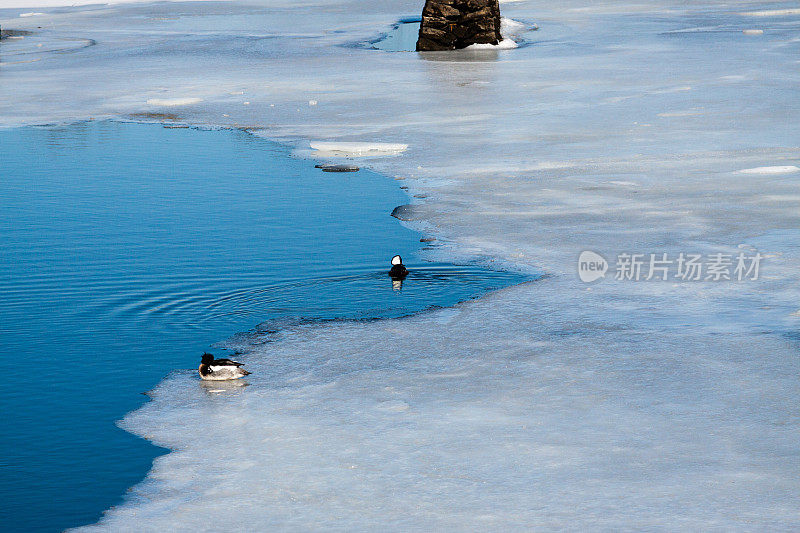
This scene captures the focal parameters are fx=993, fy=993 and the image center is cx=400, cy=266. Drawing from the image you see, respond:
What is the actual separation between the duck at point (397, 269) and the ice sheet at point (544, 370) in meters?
0.78

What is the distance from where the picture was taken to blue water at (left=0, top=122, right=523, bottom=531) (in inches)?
239

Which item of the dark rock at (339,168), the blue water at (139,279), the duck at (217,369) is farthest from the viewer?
the dark rock at (339,168)

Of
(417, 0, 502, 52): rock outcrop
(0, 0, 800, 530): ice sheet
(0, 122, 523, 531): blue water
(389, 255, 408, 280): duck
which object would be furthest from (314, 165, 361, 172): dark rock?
(417, 0, 502, 52): rock outcrop

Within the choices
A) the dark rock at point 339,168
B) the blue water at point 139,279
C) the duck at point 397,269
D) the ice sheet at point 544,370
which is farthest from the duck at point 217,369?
the dark rock at point 339,168

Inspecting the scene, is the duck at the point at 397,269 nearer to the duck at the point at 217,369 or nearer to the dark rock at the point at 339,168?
the duck at the point at 217,369

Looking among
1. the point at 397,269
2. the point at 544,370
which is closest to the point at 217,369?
the point at 544,370

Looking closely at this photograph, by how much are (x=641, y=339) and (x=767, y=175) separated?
5800 mm

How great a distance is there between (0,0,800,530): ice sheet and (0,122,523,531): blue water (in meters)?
0.38

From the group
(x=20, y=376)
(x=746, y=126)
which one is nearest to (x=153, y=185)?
(x=20, y=376)

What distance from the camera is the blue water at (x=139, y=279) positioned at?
608cm

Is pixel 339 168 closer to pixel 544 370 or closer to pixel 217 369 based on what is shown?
pixel 217 369

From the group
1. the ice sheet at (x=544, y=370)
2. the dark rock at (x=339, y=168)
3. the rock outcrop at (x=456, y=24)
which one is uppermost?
the rock outcrop at (x=456, y=24)

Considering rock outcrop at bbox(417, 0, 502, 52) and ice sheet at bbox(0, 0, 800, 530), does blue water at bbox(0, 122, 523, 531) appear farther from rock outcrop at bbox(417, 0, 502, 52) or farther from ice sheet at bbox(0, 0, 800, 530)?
rock outcrop at bbox(417, 0, 502, 52)

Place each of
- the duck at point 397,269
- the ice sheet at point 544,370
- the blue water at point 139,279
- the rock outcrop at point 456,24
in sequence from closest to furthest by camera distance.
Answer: the ice sheet at point 544,370 → the blue water at point 139,279 → the duck at point 397,269 → the rock outcrop at point 456,24
